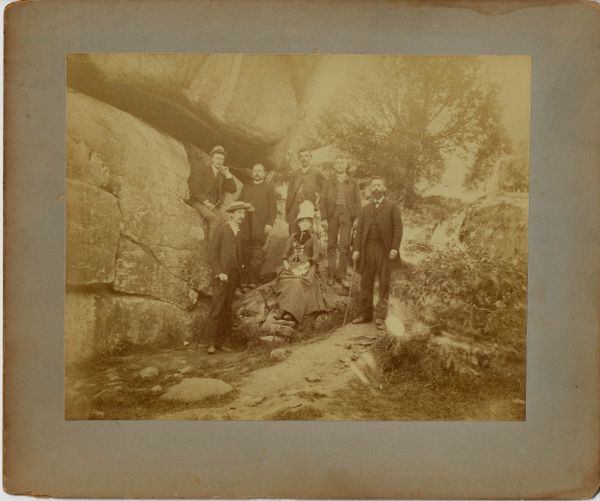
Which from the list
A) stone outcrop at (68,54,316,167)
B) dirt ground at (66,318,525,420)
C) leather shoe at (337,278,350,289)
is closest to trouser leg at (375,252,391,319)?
dirt ground at (66,318,525,420)

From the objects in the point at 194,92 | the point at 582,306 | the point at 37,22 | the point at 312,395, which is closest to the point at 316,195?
Result: the point at 194,92

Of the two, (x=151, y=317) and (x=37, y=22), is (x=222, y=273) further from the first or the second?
(x=37, y=22)

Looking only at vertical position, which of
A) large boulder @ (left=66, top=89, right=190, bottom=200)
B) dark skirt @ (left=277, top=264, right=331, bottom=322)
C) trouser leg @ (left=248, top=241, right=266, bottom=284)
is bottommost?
dark skirt @ (left=277, top=264, right=331, bottom=322)

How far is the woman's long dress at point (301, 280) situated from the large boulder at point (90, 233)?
123 cm

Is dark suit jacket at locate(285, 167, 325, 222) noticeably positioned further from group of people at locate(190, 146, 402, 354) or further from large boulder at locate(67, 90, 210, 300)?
large boulder at locate(67, 90, 210, 300)

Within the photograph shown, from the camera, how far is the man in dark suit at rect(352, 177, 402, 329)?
3.74 m

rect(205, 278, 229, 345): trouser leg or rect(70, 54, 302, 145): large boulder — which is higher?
rect(70, 54, 302, 145): large boulder

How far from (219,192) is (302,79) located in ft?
3.29

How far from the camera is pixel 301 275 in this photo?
375 centimetres

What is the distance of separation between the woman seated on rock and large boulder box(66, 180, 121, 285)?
1.23 m

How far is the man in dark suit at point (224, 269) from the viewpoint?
3732 mm

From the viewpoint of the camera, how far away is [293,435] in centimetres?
370

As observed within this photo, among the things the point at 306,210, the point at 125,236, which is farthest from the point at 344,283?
the point at 125,236

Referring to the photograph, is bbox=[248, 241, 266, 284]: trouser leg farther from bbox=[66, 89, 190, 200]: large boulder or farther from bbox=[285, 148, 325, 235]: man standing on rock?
bbox=[66, 89, 190, 200]: large boulder
